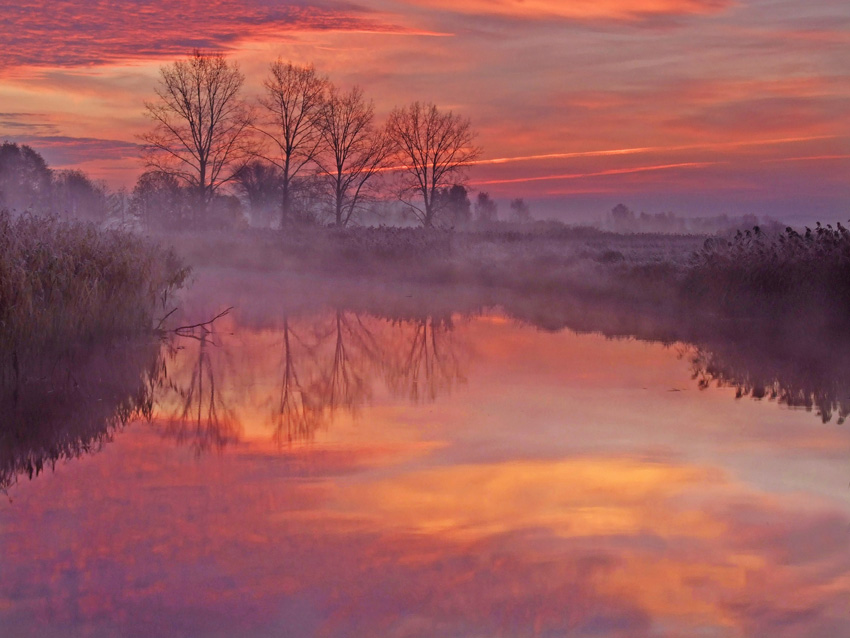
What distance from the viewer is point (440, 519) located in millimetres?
5668

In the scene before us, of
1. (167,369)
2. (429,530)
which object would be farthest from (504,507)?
(167,369)

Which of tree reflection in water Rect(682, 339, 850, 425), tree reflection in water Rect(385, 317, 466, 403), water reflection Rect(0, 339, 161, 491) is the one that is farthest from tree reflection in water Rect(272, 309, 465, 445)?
tree reflection in water Rect(682, 339, 850, 425)

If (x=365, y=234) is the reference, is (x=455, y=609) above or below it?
below

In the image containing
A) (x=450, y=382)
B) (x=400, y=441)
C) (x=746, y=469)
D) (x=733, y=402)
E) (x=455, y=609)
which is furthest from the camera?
(x=450, y=382)

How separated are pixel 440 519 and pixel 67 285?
6.84m

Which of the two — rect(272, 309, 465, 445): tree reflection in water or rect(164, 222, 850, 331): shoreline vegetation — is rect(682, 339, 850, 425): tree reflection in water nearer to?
rect(164, 222, 850, 331): shoreline vegetation

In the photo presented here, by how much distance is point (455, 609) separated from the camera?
445 cm

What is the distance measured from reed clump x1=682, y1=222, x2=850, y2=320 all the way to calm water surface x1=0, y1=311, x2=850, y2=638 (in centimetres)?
587

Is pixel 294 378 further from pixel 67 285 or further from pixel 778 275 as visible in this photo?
pixel 778 275

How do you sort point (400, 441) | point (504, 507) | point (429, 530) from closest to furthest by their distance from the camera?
1. point (429, 530)
2. point (504, 507)
3. point (400, 441)

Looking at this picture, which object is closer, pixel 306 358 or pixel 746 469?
pixel 746 469

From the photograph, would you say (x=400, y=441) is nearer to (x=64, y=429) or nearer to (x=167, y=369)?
(x=64, y=429)

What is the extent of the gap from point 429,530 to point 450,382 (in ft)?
17.1

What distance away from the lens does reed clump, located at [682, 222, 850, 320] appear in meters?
14.6
